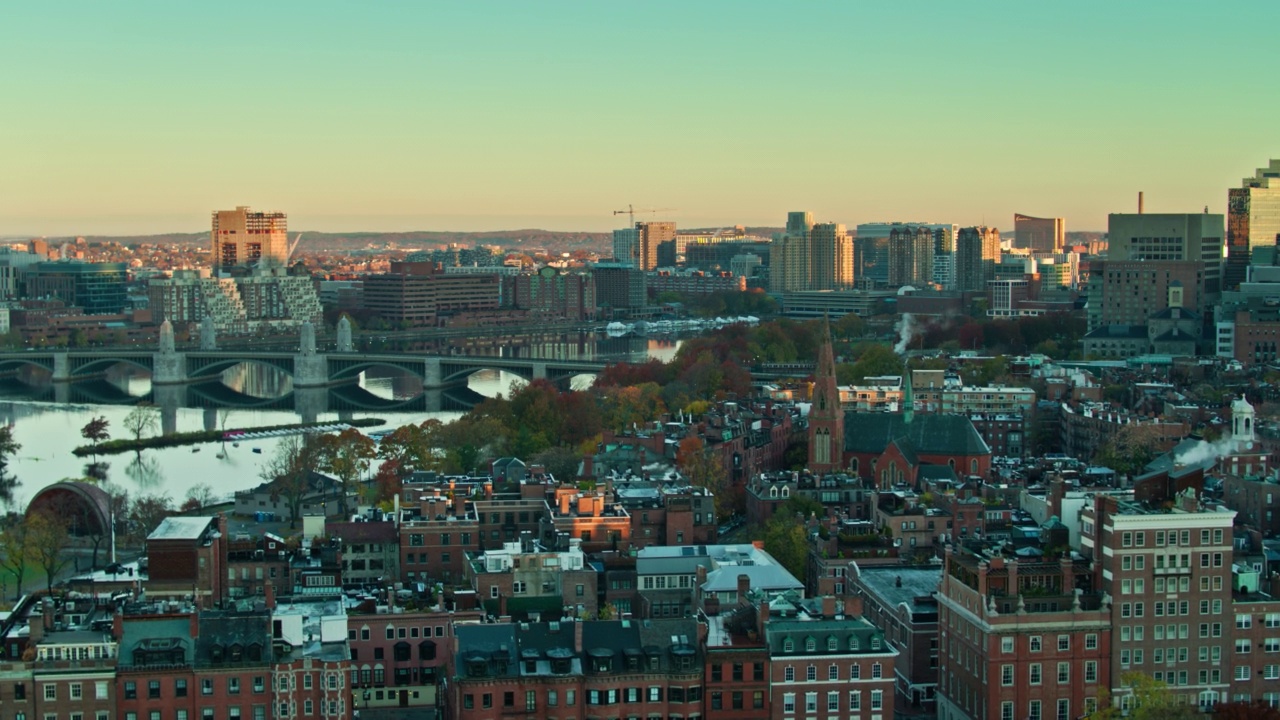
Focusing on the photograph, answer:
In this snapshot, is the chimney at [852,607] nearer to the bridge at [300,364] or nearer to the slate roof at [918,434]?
the slate roof at [918,434]

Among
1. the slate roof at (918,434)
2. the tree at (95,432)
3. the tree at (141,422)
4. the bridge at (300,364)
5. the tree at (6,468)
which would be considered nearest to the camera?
the slate roof at (918,434)

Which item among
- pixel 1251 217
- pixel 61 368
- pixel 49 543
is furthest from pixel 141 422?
pixel 1251 217

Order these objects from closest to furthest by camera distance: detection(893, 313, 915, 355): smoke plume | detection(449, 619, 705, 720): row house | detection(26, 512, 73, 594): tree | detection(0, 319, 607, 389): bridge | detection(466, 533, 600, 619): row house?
detection(449, 619, 705, 720): row house < detection(466, 533, 600, 619): row house < detection(26, 512, 73, 594): tree < detection(0, 319, 607, 389): bridge < detection(893, 313, 915, 355): smoke plume

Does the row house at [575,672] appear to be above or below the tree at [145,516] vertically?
above

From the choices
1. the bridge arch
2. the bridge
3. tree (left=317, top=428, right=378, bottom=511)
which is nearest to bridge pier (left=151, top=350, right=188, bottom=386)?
the bridge

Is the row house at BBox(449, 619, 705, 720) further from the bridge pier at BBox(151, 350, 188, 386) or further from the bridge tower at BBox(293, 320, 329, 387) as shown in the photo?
the bridge pier at BBox(151, 350, 188, 386)

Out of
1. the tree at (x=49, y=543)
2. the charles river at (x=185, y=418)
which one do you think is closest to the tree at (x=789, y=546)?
the tree at (x=49, y=543)

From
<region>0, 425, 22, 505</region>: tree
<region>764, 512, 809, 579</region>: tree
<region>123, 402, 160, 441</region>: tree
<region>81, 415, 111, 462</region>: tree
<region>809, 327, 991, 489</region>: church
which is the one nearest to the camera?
<region>764, 512, 809, 579</region>: tree
